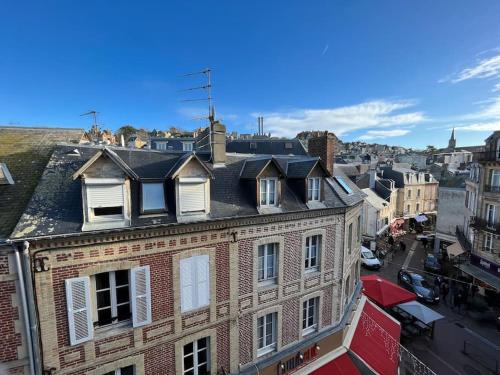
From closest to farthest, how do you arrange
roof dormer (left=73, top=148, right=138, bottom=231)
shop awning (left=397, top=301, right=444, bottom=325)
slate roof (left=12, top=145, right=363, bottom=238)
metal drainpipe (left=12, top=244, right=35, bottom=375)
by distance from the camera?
metal drainpipe (left=12, top=244, right=35, bottom=375), slate roof (left=12, top=145, right=363, bottom=238), roof dormer (left=73, top=148, right=138, bottom=231), shop awning (left=397, top=301, right=444, bottom=325)

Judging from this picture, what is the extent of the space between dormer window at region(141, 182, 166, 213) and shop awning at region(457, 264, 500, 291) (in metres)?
24.4

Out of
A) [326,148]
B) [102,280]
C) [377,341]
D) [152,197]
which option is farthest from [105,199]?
[377,341]

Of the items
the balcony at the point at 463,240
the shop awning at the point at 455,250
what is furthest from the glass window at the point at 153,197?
the shop awning at the point at 455,250

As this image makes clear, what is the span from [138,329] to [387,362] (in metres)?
11.4

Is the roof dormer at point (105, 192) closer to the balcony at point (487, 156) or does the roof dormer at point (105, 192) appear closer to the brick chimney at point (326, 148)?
the brick chimney at point (326, 148)

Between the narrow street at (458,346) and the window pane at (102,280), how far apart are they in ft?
55.0

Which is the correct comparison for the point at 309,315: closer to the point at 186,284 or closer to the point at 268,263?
the point at 268,263

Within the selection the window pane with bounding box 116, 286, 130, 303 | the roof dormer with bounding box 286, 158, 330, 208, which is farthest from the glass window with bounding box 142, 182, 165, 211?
the roof dormer with bounding box 286, 158, 330, 208

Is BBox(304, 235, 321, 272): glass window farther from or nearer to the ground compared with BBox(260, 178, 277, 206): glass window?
nearer to the ground

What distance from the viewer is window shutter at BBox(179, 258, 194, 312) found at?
754 centimetres

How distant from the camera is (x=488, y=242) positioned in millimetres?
21156

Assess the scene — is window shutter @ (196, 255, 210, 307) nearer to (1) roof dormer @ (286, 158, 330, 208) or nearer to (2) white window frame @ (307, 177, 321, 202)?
(1) roof dormer @ (286, 158, 330, 208)

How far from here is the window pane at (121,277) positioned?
269 inches

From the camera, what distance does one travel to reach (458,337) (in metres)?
16.5
